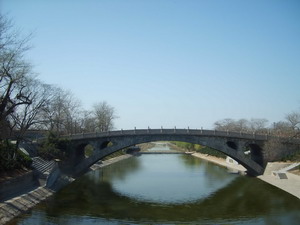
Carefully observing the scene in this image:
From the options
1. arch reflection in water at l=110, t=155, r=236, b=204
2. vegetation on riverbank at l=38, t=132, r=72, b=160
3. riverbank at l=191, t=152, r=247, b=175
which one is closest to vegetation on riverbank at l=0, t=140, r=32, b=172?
vegetation on riverbank at l=38, t=132, r=72, b=160

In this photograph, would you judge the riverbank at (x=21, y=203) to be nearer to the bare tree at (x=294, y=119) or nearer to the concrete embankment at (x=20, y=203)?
the concrete embankment at (x=20, y=203)

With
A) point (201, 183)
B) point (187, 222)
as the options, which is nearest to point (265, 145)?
point (201, 183)

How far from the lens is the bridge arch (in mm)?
49450

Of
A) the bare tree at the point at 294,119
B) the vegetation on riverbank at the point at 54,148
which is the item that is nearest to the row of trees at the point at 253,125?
the bare tree at the point at 294,119

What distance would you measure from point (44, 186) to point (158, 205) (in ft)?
38.3

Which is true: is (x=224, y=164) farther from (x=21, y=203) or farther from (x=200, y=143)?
(x=21, y=203)

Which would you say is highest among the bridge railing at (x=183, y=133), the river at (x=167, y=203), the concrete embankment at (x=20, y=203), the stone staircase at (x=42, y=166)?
the bridge railing at (x=183, y=133)

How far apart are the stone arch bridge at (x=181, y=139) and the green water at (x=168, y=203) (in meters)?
2.49

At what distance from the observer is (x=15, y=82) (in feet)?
102

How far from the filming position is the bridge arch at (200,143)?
49.5m

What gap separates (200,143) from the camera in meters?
50.1

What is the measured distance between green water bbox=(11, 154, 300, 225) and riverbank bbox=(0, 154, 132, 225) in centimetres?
64

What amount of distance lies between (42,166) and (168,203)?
15187 mm

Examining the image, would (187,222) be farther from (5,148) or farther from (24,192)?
(5,148)
